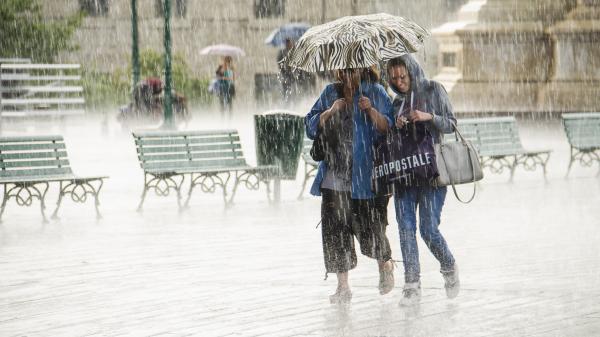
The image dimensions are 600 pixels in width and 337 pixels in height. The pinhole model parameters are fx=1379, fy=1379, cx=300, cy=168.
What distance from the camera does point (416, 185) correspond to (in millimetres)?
8383

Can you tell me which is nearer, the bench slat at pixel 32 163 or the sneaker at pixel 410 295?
the sneaker at pixel 410 295

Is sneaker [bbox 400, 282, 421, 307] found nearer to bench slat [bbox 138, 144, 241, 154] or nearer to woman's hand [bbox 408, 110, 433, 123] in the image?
woman's hand [bbox 408, 110, 433, 123]

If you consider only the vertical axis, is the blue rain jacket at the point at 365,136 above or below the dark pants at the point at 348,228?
above

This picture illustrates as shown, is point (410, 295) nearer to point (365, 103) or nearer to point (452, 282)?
point (452, 282)

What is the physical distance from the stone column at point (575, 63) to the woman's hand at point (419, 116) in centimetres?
1737

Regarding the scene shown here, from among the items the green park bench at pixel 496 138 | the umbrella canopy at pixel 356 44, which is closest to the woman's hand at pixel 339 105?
the umbrella canopy at pixel 356 44

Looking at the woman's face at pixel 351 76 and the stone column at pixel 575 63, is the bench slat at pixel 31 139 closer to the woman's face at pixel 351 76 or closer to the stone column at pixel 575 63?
the woman's face at pixel 351 76

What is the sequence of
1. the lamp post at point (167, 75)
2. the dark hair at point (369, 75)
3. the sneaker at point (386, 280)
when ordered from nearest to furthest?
1. the dark hair at point (369, 75)
2. the sneaker at point (386, 280)
3. the lamp post at point (167, 75)

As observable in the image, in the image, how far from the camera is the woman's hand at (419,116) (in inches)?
324

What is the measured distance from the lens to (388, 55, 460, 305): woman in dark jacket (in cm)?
838

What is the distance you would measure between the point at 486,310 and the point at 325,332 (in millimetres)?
1170

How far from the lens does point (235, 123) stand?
32719 millimetres

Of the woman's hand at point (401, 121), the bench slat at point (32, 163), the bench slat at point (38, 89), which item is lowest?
the bench slat at point (38, 89)

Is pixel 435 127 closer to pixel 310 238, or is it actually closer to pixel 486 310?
pixel 486 310
